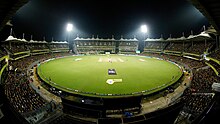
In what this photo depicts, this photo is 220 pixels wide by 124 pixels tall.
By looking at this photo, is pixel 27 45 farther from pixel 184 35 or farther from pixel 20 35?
pixel 184 35

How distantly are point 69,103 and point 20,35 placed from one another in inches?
2222

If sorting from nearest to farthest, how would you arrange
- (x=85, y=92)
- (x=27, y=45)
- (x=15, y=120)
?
(x=15, y=120), (x=85, y=92), (x=27, y=45)

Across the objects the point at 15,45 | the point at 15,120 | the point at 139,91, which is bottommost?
the point at 139,91

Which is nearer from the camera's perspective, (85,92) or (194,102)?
(194,102)

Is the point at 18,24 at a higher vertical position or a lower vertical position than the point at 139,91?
higher

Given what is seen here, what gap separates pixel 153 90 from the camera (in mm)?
26156

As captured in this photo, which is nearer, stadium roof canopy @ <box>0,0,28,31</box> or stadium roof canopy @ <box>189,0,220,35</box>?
stadium roof canopy @ <box>189,0,220,35</box>

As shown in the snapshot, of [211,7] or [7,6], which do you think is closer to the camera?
[211,7]

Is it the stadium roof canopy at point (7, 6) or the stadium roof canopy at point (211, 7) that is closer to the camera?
the stadium roof canopy at point (211, 7)

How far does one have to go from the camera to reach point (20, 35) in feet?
205

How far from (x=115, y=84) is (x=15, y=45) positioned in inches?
1797

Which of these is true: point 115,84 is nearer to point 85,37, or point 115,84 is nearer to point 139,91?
point 139,91

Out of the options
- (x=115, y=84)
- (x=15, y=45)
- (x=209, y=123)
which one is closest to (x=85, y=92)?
(x=115, y=84)

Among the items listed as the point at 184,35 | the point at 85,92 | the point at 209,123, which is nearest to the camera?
the point at 209,123
